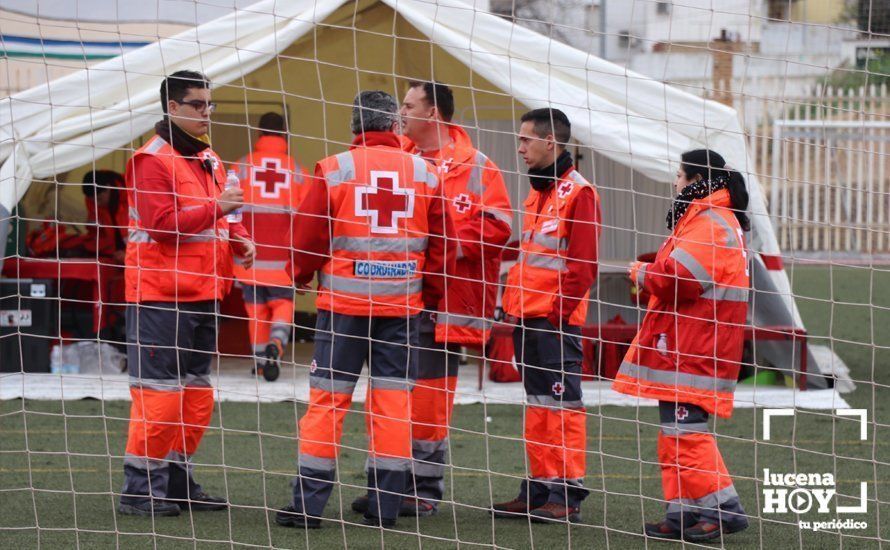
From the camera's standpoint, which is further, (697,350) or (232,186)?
(232,186)

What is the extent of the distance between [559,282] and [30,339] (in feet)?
15.7

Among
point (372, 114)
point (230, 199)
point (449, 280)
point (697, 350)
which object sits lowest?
point (697, 350)

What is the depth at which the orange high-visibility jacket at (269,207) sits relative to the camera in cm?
901

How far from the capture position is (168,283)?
5.27m

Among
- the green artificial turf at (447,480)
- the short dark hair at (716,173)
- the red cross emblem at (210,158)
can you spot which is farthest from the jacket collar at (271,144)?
the short dark hair at (716,173)

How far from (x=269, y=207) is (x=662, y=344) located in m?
4.52

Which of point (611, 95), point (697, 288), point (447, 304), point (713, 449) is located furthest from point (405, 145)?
point (611, 95)

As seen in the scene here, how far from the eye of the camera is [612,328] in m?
8.86

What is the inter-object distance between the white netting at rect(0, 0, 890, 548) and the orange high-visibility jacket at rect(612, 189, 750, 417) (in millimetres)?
192

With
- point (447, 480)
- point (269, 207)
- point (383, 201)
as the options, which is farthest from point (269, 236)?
point (383, 201)

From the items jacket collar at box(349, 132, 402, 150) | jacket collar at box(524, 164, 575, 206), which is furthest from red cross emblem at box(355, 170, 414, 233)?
jacket collar at box(524, 164, 575, 206)

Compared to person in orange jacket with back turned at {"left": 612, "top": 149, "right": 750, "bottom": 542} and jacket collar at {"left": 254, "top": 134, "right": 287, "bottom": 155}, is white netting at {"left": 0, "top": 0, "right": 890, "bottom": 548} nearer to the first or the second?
person in orange jacket with back turned at {"left": 612, "top": 149, "right": 750, "bottom": 542}

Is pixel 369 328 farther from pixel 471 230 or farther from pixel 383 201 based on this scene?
pixel 471 230

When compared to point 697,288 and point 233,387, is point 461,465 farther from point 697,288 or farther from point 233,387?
point 233,387
